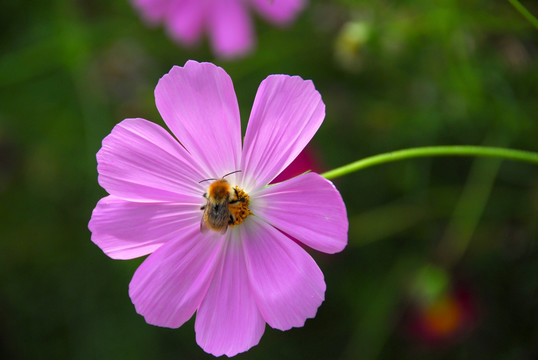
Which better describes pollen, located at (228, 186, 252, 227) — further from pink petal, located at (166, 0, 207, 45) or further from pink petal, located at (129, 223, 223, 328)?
pink petal, located at (166, 0, 207, 45)

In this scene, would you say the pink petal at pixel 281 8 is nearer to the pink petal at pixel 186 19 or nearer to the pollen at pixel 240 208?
the pink petal at pixel 186 19

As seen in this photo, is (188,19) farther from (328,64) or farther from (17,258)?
(17,258)

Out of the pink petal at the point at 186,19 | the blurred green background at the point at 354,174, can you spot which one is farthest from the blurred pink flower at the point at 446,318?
the pink petal at the point at 186,19

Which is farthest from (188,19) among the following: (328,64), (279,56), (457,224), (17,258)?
(17,258)

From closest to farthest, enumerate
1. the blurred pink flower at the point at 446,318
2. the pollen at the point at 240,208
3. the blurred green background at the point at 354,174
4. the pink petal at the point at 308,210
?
the pink petal at the point at 308,210 → the pollen at the point at 240,208 → the blurred green background at the point at 354,174 → the blurred pink flower at the point at 446,318

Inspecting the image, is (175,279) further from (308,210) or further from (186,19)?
(186,19)

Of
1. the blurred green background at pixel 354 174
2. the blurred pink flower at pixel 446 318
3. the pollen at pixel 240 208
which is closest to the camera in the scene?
the pollen at pixel 240 208

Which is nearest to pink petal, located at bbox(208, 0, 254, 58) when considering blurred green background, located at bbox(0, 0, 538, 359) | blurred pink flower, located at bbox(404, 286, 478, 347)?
blurred green background, located at bbox(0, 0, 538, 359)
